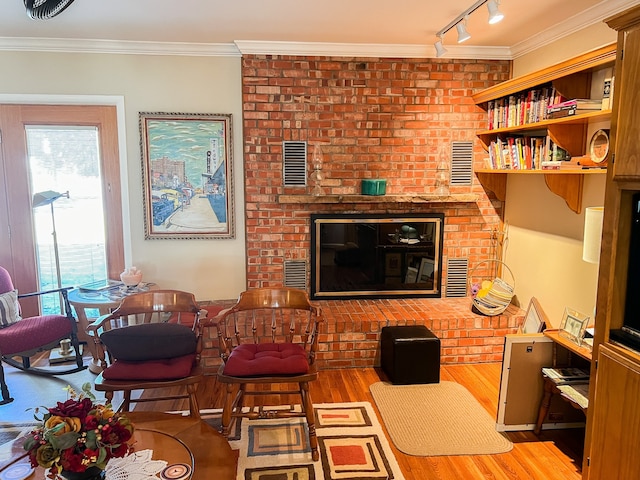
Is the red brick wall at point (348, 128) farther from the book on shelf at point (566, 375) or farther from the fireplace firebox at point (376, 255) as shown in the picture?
the book on shelf at point (566, 375)

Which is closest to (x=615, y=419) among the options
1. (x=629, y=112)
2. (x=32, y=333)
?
(x=629, y=112)

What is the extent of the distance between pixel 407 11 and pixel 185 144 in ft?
6.54

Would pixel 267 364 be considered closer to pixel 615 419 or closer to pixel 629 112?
pixel 615 419

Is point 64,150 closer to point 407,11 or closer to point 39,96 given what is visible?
point 39,96

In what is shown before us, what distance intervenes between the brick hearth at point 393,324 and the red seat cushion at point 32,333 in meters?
1.05

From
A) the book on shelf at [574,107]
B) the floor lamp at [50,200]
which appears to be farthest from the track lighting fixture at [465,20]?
the floor lamp at [50,200]

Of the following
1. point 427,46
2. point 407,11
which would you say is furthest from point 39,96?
point 427,46

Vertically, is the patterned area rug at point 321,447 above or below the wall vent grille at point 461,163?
below

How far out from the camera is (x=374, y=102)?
152 inches

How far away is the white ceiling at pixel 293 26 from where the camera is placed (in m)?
2.84

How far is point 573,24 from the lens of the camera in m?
3.06

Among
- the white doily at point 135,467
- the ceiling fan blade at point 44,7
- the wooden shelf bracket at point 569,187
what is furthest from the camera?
the wooden shelf bracket at point 569,187

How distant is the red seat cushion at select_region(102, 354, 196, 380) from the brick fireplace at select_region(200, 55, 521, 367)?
1.42 metres

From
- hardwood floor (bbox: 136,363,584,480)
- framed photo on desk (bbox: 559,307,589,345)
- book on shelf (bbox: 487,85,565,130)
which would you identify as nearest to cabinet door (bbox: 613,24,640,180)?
framed photo on desk (bbox: 559,307,589,345)
